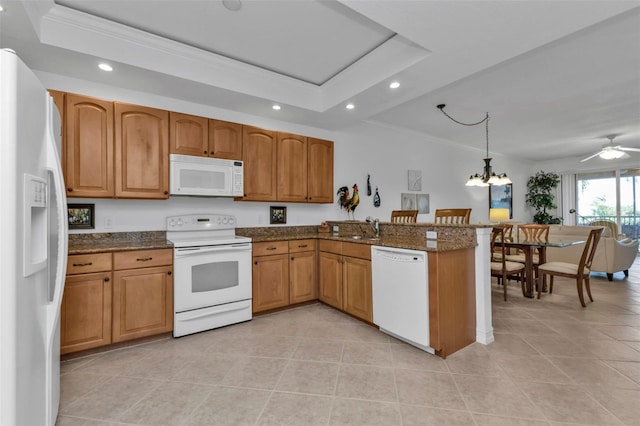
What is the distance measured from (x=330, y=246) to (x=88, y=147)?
2.58m

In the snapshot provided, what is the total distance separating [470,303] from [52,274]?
2.94m

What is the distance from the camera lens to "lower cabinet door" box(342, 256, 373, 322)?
2.91 meters

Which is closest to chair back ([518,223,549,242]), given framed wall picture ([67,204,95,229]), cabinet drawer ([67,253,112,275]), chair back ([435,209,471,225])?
chair back ([435,209,471,225])

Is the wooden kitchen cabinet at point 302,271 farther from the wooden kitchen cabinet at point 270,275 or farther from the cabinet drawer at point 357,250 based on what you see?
the cabinet drawer at point 357,250

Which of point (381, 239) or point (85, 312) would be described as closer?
point (85, 312)

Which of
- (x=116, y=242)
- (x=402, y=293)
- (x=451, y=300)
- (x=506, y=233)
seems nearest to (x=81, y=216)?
(x=116, y=242)

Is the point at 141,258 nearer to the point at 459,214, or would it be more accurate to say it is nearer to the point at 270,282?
the point at 270,282

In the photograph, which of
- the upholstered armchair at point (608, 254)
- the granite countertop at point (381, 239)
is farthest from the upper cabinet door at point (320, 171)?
the upholstered armchair at point (608, 254)

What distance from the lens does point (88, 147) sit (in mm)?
2541

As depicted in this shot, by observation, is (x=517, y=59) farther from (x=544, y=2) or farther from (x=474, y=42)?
(x=544, y=2)

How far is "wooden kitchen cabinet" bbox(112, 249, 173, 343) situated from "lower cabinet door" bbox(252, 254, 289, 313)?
0.87m

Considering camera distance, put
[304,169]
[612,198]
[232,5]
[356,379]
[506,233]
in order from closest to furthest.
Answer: [356,379] < [232,5] < [304,169] < [506,233] < [612,198]

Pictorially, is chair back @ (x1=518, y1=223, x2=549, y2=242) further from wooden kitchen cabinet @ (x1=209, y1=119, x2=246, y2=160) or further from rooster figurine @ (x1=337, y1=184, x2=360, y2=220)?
wooden kitchen cabinet @ (x1=209, y1=119, x2=246, y2=160)

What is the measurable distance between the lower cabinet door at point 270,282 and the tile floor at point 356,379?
11.8 inches
